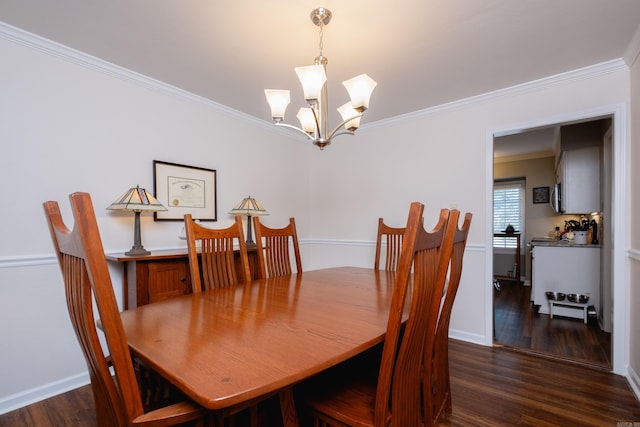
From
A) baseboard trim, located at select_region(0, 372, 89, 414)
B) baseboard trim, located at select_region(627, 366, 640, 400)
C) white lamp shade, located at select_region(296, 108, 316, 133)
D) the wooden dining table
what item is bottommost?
baseboard trim, located at select_region(0, 372, 89, 414)

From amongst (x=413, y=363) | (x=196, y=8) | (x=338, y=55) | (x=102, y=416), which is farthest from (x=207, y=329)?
(x=338, y=55)

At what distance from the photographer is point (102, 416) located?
2.95 feet

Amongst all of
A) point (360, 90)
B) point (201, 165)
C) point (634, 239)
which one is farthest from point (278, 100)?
point (634, 239)

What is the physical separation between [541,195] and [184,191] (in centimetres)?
577

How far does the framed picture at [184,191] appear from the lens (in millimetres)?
2566

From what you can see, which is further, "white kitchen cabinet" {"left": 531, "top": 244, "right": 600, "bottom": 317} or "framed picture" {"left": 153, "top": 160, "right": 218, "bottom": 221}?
"white kitchen cabinet" {"left": 531, "top": 244, "right": 600, "bottom": 317}

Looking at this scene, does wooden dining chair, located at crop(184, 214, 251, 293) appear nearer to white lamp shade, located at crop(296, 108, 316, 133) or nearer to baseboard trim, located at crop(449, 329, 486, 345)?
white lamp shade, located at crop(296, 108, 316, 133)

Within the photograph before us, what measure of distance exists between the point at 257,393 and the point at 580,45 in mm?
2801

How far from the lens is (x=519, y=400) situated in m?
1.88

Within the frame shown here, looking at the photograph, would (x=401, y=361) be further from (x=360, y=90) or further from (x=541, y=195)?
(x=541, y=195)

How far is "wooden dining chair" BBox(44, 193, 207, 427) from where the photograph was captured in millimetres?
639

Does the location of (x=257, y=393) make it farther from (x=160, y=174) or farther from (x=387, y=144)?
(x=387, y=144)

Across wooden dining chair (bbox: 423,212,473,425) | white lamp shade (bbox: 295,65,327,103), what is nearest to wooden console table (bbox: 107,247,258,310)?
white lamp shade (bbox: 295,65,327,103)

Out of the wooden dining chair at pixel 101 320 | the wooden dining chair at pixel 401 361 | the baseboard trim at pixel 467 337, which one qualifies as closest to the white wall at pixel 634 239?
the baseboard trim at pixel 467 337
